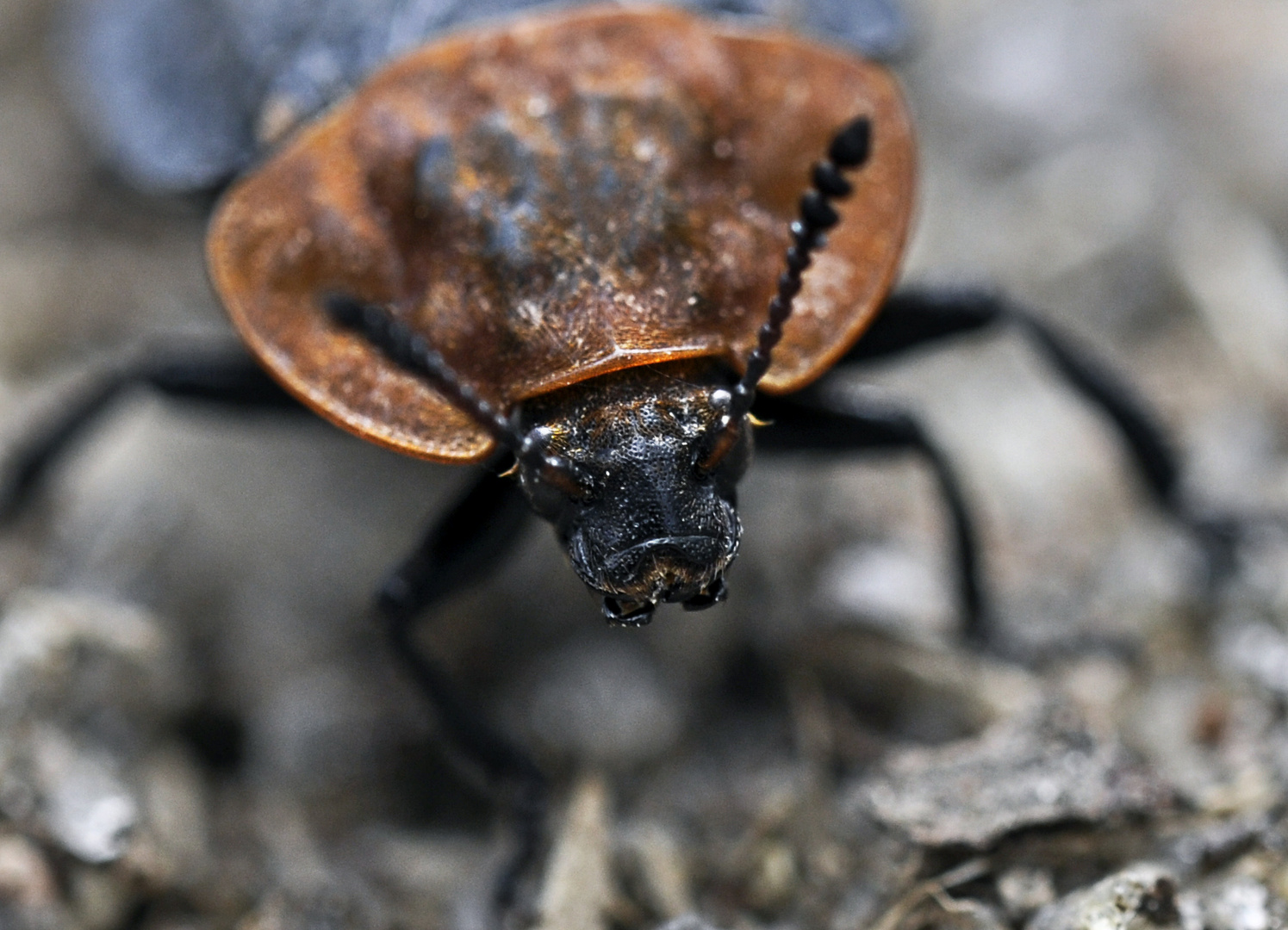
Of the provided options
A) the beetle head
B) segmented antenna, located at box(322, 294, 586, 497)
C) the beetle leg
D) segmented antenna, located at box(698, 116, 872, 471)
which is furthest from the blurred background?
segmented antenna, located at box(322, 294, 586, 497)

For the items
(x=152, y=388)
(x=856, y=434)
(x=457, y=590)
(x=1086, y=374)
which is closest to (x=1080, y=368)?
(x=1086, y=374)

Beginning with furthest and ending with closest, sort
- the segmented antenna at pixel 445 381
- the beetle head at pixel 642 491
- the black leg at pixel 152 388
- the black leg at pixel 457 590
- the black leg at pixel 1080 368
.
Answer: the black leg at pixel 152 388, the black leg at pixel 1080 368, the black leg at pixel 457 590, the beetle head at pixel 642 491, the segmented antenna at pixel 445 381

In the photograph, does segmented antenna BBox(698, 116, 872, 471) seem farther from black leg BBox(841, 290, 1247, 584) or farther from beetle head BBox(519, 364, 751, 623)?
black leg BBox(841, 290, 1247, 584)

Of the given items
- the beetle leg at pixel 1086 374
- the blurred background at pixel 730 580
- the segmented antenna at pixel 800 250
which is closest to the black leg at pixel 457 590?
the blurred background at pixel 730 580

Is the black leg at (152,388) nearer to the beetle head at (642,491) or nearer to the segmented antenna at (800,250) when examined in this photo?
the beetle head at (642,491)

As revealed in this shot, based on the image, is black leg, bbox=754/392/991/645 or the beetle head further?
black leg, bbox=754/392/991/645

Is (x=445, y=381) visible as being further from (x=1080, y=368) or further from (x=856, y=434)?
(x=1080, y=368)

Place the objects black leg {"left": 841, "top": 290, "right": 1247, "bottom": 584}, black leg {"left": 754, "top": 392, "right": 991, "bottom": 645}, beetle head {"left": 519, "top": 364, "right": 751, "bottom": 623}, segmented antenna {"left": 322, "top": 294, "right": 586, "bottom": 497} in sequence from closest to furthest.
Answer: segmented antenna {"left": 322, "top": 294, "right": 586, "bottom": 497}
beetle head {"left": 519, "top": 364, "right": 751, "bottom": 623}
black leg {"left": 754, "top": 392, "right": 991, "bottom": 645}
black leg {"left": 841, "top": 290, "right": 1247, "bottom": 584}
